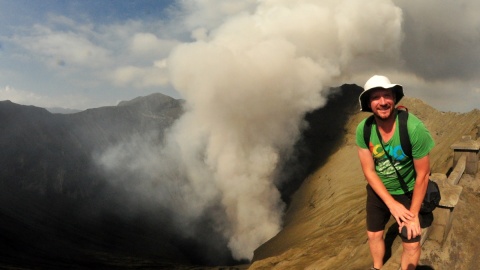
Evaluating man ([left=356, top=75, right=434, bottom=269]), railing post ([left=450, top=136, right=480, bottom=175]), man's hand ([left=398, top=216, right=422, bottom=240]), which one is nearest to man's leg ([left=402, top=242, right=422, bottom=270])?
man ([left=356, top=75, right=434, bottom=269])

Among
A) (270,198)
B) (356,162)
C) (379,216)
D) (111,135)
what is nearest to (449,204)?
(379,216)

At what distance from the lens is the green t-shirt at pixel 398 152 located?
3.02 meters

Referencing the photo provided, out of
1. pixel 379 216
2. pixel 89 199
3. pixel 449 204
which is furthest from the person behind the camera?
pixel 89 199

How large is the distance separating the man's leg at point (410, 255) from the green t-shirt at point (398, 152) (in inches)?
24.2

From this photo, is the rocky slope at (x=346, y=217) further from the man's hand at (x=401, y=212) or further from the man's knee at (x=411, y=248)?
the man's hand at (x=401, y=212)

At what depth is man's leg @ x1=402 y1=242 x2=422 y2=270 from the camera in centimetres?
355

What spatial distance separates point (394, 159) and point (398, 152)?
12 cm

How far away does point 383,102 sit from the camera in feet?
10.4

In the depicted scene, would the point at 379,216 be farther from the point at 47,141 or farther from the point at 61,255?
the point at 47,141

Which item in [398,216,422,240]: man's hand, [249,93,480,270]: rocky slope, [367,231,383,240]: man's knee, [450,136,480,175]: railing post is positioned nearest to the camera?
[398,216,422,240]: man's hand

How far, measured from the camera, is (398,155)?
3.23m

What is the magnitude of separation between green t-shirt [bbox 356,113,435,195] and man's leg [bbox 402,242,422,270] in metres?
0.61

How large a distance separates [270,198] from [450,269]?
50889mm

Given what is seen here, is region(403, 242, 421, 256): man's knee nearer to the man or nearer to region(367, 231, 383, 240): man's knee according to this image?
the man
